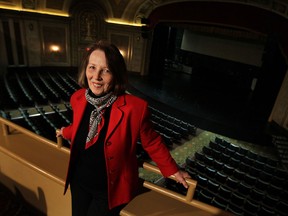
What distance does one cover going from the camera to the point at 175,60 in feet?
65.7

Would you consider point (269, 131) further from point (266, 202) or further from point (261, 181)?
point (266, 202)

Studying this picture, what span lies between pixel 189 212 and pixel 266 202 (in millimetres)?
5046

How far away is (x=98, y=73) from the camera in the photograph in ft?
4.69

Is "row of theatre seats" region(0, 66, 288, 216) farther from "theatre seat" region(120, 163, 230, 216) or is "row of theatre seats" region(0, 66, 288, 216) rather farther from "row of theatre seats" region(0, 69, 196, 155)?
"theatre seat" region(120, 163, 230, 216)

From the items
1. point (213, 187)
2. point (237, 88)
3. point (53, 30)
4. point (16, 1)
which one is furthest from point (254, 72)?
point (16, 1)

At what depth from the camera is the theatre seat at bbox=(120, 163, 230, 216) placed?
161cm

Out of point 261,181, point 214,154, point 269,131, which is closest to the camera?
point 261,181

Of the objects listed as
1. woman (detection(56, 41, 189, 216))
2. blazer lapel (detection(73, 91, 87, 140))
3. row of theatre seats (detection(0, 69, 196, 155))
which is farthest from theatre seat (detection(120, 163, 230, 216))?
row of theatre seats (detection(0, 69, 196, 155))

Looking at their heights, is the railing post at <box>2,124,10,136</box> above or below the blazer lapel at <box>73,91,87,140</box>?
below

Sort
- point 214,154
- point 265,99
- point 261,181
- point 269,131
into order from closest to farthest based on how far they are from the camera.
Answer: point 261,181
point 214,154
point 269,131
point 265,99

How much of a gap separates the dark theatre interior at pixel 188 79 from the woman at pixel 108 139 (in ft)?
3.75

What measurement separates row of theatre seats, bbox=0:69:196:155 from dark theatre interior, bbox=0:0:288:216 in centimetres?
5

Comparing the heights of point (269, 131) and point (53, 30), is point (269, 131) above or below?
below

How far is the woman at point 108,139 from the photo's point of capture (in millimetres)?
1451
